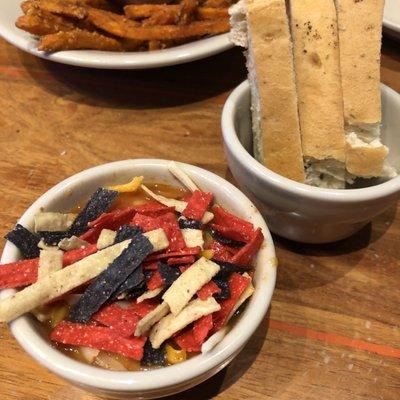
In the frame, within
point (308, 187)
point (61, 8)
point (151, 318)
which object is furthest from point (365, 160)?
point (61, 8)

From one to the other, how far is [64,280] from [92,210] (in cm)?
16

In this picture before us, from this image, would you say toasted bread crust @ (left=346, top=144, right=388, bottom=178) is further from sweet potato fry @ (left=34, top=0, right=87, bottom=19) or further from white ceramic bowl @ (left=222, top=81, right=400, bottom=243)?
sweet potato fry @ (left=34, top=0, right=87, bottom=19)

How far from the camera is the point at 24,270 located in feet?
2.81

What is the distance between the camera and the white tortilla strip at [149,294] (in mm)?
827

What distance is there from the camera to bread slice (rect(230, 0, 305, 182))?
0.93 m

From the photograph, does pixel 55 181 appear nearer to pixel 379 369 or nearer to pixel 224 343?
pixel 224 343

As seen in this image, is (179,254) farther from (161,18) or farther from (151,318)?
(161,18)

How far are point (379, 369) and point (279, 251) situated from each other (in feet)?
0.98

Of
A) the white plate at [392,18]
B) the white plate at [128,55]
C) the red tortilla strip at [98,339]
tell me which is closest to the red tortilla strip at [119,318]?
the red tortilla strip at [98,339]

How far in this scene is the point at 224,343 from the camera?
0.79 metres

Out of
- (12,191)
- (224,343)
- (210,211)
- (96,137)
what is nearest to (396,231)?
(210,211)

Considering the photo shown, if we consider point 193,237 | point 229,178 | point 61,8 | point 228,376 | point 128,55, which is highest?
point 61,8

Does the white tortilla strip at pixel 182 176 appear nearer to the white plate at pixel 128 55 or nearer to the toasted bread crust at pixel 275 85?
the toasted bread crust at pixel 275 85

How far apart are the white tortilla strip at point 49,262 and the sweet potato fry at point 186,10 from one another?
2.68 ft
